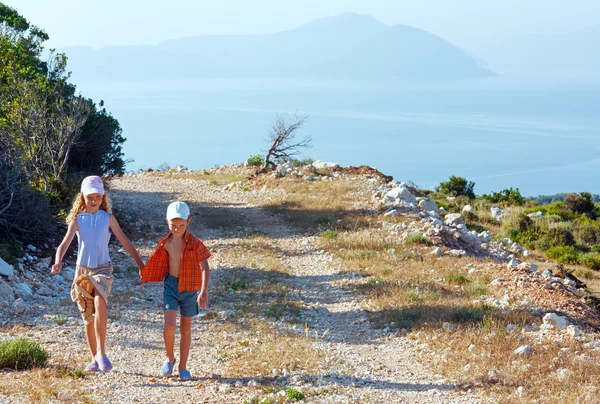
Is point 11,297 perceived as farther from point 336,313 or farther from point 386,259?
point 386,259

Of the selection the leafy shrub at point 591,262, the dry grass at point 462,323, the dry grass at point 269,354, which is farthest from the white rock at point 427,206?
the dry grass at point 269,354

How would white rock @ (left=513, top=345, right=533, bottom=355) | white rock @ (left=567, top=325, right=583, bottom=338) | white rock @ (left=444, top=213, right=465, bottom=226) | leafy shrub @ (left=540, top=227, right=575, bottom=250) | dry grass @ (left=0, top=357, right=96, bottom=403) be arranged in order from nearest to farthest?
dry grass @ (left=0, top=357, right=96, bottom=403) < white rock @ (left=513, top=345, right=533, bottom=355) < white rock @ (left=567, top=325, right=583, bottom=338) < white rock @ (left=444, top=213, right=465, bottom=226) < leafy shrub @ (left=540, top=227, right=575, bottom=250)

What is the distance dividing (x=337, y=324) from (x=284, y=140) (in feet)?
73.1

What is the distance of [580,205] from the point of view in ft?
101

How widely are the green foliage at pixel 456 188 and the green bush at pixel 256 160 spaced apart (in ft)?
29.1

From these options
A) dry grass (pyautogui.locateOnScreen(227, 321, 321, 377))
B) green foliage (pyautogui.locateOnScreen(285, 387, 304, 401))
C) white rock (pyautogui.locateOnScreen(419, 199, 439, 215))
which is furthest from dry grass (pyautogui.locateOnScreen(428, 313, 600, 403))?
white rock (pyautogui.locateOnScreen(419, 199, 439, 215))

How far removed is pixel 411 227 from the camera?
16719 millimetres

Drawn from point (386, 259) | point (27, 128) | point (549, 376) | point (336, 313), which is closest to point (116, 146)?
point (27, 128)

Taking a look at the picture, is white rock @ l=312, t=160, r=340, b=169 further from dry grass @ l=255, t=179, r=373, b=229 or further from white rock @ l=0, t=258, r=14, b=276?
white rock @ l=0, t=258, r=14, b=276

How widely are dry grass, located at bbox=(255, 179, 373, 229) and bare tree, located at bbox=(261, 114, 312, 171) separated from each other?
5804 millimetres

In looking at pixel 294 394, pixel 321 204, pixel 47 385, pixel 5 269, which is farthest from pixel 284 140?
pixel 47 385

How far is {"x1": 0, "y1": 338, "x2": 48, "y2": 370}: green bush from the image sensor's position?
679 centimetres

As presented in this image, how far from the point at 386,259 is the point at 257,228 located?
556cm

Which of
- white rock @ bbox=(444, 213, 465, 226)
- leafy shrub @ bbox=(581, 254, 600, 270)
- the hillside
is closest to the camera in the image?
the hillside
